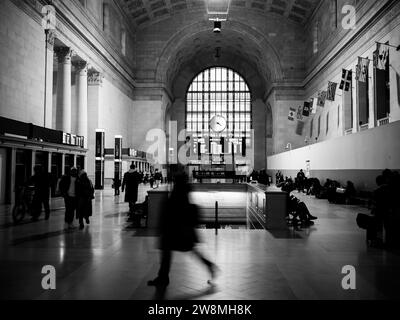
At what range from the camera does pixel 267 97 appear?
41.2 meters

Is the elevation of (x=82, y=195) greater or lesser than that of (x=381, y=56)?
lesser

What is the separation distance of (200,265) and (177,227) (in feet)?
4.10

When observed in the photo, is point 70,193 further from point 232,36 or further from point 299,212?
point 232,36

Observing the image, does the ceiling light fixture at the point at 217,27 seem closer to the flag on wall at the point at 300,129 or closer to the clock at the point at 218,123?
the flag on wall at the point at 300,129

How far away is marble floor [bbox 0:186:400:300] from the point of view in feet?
13.0

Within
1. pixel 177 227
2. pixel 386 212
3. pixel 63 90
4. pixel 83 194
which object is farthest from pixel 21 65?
pixel 386 212

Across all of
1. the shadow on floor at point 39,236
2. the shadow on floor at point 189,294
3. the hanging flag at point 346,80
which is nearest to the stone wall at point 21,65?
the shadow on floor at point 39,236

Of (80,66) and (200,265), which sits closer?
(200,265)

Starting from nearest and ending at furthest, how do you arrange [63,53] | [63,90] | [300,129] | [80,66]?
[63,53] → [63,90] → [80,66] → [300,129]

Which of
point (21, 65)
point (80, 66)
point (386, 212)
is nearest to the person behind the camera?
point (386, 212)

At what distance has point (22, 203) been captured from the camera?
9.32 metres

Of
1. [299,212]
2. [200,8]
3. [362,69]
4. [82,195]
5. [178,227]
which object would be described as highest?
[200,8]

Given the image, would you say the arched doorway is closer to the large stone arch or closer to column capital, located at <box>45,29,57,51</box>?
the large stone arch

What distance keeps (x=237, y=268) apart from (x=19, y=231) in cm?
513
